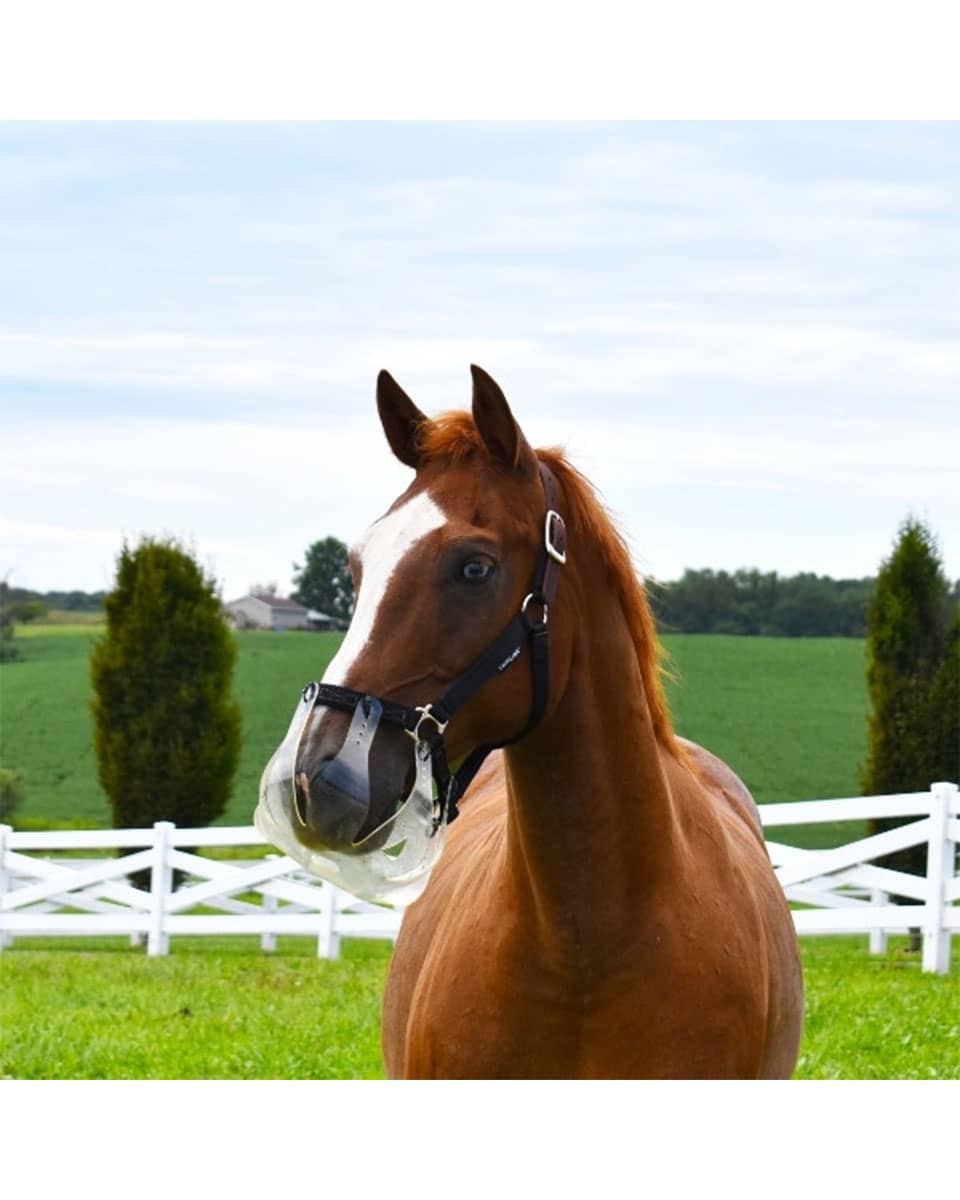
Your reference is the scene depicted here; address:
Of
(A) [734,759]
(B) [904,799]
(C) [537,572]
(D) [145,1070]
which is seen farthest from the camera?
(A) [734,759]

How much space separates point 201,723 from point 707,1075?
A: 1559 cm

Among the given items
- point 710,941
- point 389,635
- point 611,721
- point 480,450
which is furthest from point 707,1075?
point 480,450

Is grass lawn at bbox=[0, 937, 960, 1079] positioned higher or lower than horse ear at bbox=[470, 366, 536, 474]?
lower

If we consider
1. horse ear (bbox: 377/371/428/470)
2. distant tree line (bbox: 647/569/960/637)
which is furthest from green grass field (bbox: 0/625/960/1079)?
distant tree line (bbox: 647/569/960/637)

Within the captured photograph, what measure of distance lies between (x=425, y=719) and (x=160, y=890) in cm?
1283

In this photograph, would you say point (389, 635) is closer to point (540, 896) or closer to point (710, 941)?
point (540, 896)

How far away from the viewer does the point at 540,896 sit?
3217 mm

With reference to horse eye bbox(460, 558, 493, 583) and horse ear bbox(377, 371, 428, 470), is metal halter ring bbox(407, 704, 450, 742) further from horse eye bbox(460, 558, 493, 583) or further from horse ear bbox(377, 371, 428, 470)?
horse ear bbox(377, 371, 428, 470)

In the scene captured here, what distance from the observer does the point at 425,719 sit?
2867 mm

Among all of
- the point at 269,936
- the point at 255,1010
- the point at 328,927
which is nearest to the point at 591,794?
the point at 255,1010

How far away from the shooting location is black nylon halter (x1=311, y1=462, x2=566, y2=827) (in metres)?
2.82

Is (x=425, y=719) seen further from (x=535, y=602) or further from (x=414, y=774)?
(x=535, y=602)

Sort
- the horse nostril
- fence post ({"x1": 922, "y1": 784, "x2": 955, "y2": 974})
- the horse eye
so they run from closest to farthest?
1. the horse nostril
2. the horse eye
3. fence post ({"x1": 922, "y1": 784, "x2": 955, "y2": 974})

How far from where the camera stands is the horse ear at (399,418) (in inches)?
127
